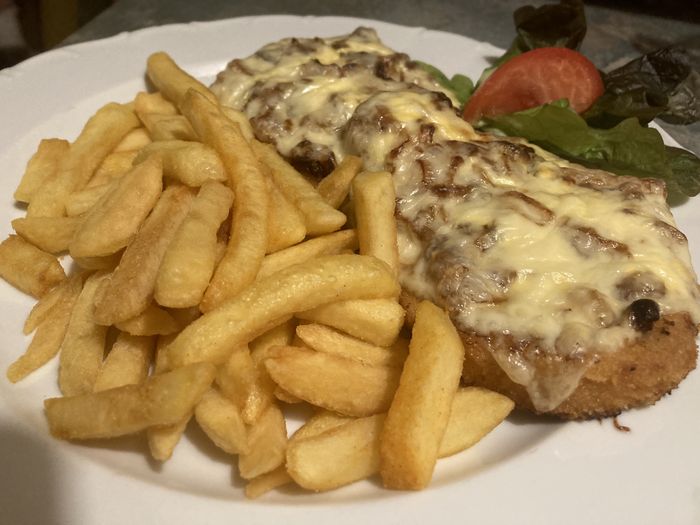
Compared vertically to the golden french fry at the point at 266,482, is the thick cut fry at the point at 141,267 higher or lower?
higher

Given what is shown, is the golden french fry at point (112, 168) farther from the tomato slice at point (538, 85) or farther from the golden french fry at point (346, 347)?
the tomato slice at point (538, 85)

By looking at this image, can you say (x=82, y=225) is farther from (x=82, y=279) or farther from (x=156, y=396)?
(x=156, y=396)

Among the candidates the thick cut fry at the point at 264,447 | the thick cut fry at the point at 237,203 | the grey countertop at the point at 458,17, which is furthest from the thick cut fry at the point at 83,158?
the grey countertop at the point at 458,17

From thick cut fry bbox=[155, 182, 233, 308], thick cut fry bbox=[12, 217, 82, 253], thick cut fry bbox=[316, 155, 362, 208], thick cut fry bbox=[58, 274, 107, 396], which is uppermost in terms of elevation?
thick cut fry bbox=[155, 182, 233, 308]

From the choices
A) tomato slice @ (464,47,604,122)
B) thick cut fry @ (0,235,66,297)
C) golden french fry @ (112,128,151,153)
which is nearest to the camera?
thick cut fry @ (0,235,66,297)

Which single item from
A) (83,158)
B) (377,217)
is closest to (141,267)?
(377,217)

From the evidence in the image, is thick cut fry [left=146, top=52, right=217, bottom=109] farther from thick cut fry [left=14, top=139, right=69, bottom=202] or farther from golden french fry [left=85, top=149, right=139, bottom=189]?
thick cut fry [left=14, top=139, right=69, bottom=202]

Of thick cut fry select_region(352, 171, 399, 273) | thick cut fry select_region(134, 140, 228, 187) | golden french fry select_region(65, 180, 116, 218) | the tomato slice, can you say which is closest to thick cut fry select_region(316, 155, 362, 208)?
thick cut fry select_region(352, 171, 399, 273)
